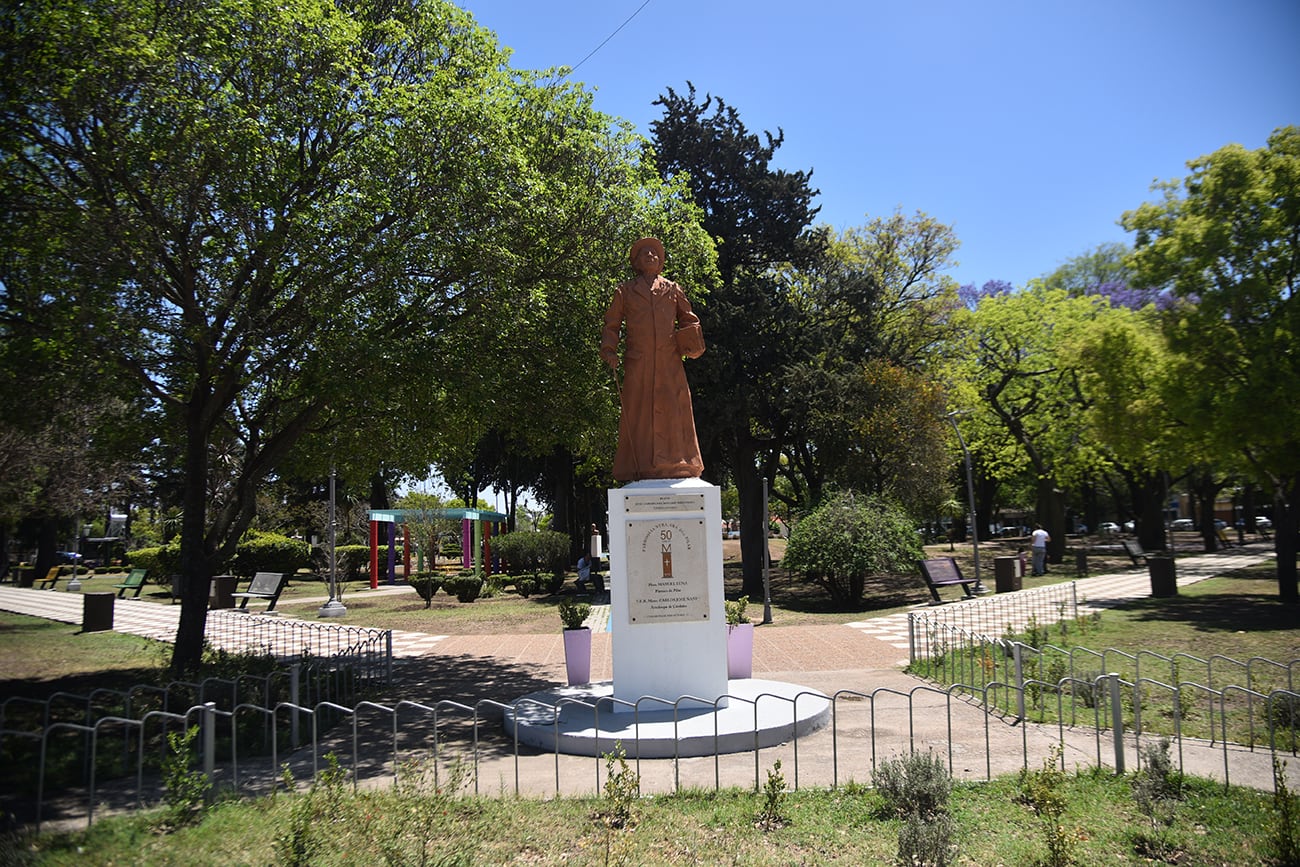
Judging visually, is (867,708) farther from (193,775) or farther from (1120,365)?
(1120,365)

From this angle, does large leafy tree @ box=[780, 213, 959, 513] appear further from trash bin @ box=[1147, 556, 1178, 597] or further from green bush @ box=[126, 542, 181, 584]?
green bush @ box=[126, 542, 181, 584]

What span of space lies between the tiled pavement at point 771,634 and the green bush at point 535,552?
8586 millimetres

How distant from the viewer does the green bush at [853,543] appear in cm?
2130

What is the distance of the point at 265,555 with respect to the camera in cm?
3269

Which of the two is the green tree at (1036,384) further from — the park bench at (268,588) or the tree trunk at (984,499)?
the park bench at (268,588)

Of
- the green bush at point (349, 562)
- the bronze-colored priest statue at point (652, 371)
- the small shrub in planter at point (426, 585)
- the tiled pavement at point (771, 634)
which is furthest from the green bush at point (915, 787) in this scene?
the green bush at point (349, 562)

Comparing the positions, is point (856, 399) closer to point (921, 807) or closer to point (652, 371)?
point (652, 371)

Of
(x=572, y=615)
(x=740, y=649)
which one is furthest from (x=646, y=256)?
(x=740, y=649)

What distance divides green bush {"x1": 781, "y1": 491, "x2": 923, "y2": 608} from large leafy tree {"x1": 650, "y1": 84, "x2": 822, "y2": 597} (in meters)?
2.13

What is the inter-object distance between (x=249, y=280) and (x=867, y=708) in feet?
31.2

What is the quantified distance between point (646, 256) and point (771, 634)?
32.0 ft

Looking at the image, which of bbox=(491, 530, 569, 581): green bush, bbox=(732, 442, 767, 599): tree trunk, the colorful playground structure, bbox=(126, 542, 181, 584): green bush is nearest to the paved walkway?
bbox=(126, 542, 181, 584): green bush

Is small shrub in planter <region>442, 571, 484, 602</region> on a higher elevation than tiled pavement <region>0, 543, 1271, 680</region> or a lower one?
higher

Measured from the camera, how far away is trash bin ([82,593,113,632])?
18109 millimetres
